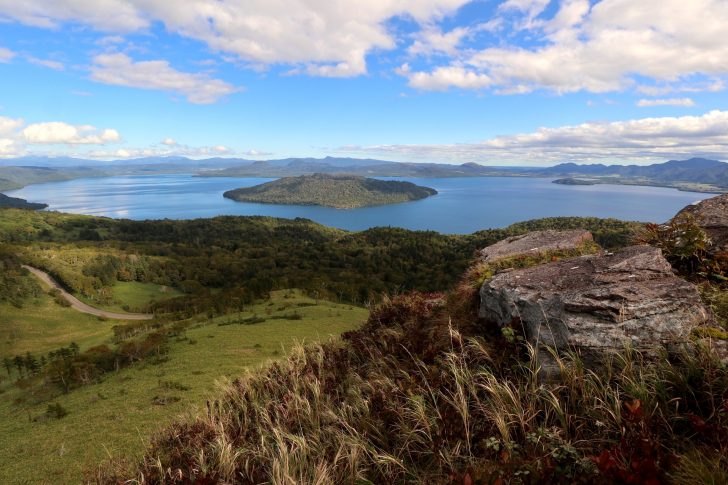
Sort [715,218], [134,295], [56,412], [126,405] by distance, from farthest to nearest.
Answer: [134,295]
[56,412]
[126,405]
[715,218]

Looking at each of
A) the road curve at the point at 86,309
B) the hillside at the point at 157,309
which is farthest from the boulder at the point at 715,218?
the road curve at the point at 86,309

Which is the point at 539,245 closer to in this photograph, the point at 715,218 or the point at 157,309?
the point at 715,218

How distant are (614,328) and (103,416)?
679 inches

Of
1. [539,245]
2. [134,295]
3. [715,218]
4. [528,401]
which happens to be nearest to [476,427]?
[528,401]

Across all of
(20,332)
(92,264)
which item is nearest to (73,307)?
(20,332)

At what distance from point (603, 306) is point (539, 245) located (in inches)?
182

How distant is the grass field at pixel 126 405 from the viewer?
10.7 meters

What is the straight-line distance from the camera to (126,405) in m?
14.7

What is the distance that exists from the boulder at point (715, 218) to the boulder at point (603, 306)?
6.18ft

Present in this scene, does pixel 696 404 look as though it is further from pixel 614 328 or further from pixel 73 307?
pixel 73 307

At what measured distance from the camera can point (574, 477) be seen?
10.1 ft

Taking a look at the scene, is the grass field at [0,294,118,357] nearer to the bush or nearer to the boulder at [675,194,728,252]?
the bush

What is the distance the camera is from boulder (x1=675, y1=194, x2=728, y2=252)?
6.77 m

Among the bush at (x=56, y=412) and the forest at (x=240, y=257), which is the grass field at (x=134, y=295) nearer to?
Result: the forest at (x=240, y=257)
